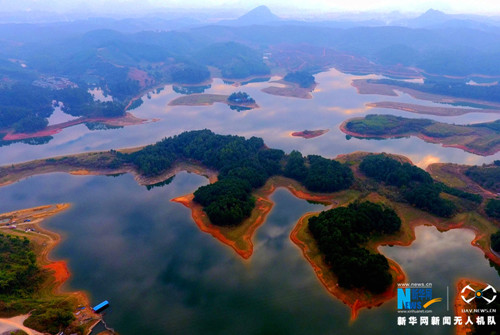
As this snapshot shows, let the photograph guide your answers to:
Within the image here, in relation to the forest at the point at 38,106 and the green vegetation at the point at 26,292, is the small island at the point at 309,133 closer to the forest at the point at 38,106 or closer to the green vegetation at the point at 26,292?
Result: the forest at the point at 38,106

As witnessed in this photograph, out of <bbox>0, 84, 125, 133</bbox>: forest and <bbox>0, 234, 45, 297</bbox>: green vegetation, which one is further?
<bbox>0, 84, 125, 133</bbox>: forest

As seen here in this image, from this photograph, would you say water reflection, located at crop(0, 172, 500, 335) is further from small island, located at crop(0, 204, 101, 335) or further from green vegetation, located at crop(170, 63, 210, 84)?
green vegetation, located at crop(170, 63, 210, 84)

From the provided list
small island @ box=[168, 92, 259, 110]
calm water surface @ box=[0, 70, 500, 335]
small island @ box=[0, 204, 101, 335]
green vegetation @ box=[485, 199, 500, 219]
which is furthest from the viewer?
small island @ box=[168, 92, 259, 110]

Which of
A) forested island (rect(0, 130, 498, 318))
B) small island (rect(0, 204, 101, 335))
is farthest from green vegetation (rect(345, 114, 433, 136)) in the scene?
small island (rect(0, 204, 101, 335))

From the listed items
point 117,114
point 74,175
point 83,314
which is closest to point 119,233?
point 83,314

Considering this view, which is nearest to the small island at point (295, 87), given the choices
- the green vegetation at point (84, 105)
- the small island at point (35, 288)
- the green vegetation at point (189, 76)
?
the green vegetation at point (189, 76)

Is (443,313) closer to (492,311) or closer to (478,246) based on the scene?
(492,311)

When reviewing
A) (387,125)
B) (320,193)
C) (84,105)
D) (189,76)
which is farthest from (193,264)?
(189,76)
